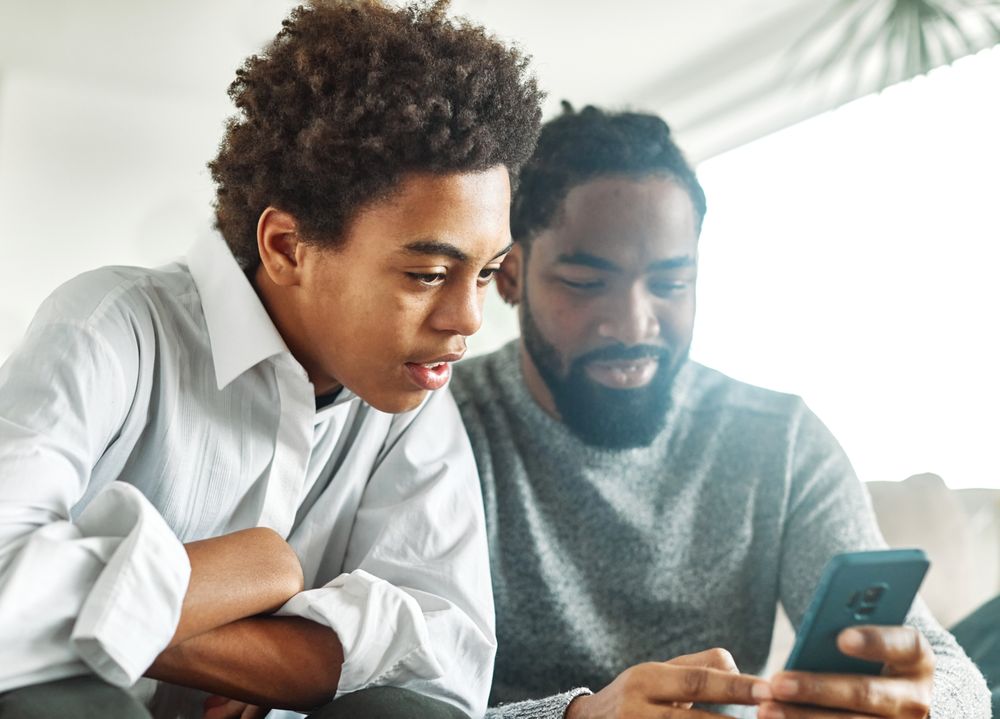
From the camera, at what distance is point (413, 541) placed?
92cm

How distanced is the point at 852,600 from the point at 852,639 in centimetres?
3

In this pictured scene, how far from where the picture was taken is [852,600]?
0.69 metres

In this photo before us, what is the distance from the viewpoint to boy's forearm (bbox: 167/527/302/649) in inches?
27.5

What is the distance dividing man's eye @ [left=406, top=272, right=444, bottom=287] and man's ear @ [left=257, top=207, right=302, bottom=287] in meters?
0.12

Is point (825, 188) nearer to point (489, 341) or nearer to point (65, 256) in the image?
point (489, 341)

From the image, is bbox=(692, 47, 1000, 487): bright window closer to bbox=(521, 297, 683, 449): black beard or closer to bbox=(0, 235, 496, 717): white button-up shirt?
bbox=(521, 297, 683, 449): black beard

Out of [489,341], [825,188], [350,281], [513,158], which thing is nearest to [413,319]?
[350,281]

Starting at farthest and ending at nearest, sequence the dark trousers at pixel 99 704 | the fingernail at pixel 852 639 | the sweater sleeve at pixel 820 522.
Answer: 1. the sweater sleeve at pixel 820 522
2. the fingernail at pixel 852 639
3. the dark trousers at pixel 99 704

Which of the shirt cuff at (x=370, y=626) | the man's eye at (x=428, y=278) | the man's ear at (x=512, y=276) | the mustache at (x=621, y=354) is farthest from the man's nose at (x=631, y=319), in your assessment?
the shirt cuff at (x=370, y=626)

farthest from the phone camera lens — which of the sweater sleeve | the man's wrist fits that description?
the sweater sleeve

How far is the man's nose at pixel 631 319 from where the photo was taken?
1145mm

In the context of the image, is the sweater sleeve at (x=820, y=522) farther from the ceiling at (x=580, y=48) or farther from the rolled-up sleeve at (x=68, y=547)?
the rolled-up sleeve at (x=68, y=547)

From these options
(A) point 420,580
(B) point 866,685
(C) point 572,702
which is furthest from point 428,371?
(B) point 866,685

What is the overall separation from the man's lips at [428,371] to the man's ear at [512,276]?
338 mm
